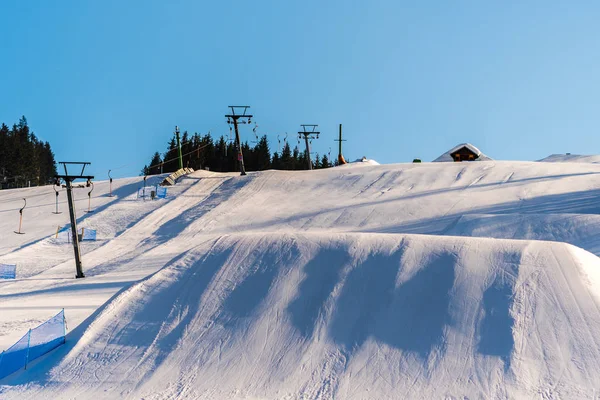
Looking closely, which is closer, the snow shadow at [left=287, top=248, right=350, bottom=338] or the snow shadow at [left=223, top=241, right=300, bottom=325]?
the snow shadow at [left=287, top=248, right=350, bottom=338]

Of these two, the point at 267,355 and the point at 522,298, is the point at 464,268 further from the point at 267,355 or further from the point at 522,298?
the point at 267,355

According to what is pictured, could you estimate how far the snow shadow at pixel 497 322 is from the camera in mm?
10875

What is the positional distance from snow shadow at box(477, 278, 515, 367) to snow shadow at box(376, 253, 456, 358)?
62 cm

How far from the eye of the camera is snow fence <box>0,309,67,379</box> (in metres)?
12.6

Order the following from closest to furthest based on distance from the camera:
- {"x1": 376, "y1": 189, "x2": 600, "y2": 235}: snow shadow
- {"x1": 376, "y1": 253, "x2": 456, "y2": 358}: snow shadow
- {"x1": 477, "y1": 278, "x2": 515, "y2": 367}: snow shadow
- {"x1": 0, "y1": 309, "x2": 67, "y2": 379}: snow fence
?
{"x1": 477, "y1": 278, "x2": 515, "y2": 367}: snow shadow
{"x1": 376, "y1": 253, "x2": 456, "y2": 358}: snow shadow
{"x1": 0, "y1": 309, "x2": 67, "y2": 379}: snow fence
{"x1": 376, "y1": 189, "x2": 600, "y2": 235}: snow shadow

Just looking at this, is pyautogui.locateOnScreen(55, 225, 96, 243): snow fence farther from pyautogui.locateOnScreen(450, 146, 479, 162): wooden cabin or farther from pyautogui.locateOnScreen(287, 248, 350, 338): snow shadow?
pyautogui.locateOnScreen(450, 146, 479, 162): wooden cabin

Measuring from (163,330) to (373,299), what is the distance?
3915mm

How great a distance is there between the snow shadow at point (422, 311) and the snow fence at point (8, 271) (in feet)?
55.6

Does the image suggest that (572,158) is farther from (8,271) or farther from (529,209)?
(8,271)

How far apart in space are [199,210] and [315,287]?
22180mm

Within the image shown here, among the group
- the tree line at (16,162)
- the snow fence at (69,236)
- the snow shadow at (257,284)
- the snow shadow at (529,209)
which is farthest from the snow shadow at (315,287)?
the tree line at (16,162)

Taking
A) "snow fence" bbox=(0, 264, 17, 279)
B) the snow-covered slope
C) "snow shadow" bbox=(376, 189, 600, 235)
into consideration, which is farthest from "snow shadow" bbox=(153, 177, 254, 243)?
the snow-covered slope

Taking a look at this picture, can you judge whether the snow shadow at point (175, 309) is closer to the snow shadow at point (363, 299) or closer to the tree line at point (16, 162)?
the snow shadow at point (363, 299)

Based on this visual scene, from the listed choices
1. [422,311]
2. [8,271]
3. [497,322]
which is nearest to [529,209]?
[422,311]
